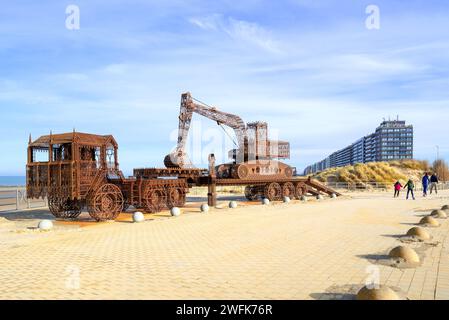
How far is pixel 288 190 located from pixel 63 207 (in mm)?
16100

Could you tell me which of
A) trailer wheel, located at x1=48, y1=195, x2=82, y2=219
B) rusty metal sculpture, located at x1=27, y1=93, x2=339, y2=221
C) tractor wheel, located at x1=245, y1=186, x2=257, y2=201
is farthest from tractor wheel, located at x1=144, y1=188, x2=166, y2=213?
tractor wheel, located at x1=245, y1=186, x2=257, y2=201

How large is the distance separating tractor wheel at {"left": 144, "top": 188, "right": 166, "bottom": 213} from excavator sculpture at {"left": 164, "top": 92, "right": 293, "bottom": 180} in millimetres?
3976

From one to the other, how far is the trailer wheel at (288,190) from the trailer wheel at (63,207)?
1490 centimetres

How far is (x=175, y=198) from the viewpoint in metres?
22.4

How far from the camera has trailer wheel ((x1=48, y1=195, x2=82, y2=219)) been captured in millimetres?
18188

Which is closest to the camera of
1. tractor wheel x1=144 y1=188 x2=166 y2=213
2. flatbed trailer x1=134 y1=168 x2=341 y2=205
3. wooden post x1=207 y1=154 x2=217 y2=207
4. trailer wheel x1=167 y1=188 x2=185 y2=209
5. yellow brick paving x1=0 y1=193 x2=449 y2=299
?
yellow brick paving x1=0 y1=193 x2=449 y2=299

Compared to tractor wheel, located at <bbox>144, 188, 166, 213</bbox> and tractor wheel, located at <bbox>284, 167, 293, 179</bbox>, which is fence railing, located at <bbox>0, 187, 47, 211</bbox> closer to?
tractor wheel, located at <bbox>144, 188, 166, 213</bbox>

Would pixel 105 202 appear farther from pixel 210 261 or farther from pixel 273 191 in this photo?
pixel 273 191

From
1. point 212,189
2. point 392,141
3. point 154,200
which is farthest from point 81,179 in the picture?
point 392,141

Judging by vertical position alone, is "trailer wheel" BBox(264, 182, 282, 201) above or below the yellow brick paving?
above

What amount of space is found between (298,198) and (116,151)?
15675mm

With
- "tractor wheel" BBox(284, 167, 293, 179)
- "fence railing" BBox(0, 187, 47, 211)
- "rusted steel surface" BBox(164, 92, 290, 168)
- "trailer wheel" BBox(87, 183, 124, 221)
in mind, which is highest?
"rusted steel surface" BBox(164, 92, 290, 168)
